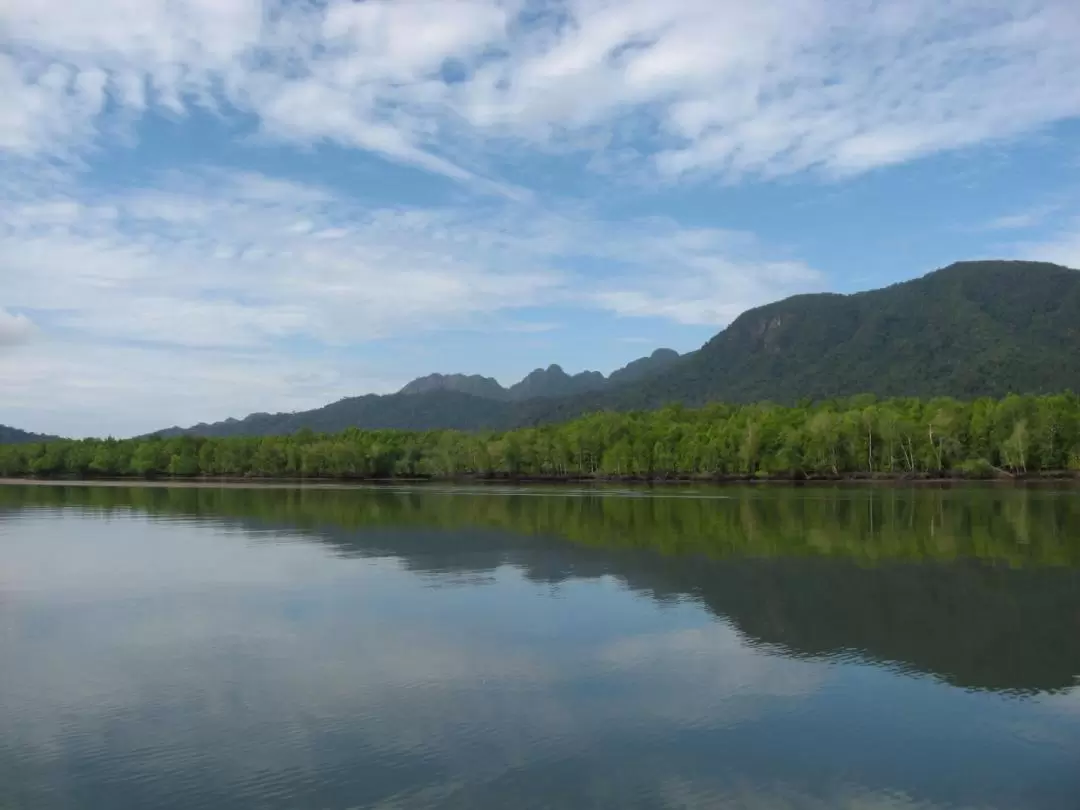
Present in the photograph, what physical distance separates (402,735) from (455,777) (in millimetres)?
1922

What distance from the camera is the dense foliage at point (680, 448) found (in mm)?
103250

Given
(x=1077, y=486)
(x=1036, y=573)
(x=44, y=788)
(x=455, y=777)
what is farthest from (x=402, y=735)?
(x=1077, y=486)

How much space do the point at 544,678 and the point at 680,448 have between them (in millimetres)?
110411

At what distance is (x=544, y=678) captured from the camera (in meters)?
17.1

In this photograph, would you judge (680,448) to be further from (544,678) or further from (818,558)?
(544,678)

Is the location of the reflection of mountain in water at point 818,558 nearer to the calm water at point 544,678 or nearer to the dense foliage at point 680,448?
the calm water at point 544,678

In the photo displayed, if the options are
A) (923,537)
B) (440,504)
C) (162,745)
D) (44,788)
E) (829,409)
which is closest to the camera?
(44,788)

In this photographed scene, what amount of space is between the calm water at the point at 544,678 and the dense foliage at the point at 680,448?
72331 mm

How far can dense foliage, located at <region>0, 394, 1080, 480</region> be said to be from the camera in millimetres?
103250

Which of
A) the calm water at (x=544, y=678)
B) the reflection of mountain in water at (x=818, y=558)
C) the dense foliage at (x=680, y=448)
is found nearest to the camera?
the calm water at (x=544, y=678)

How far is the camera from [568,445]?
136 metres

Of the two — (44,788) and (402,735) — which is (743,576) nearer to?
(402,735)

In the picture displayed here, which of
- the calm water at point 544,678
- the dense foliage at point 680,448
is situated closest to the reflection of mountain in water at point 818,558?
the calm water at point 544,678

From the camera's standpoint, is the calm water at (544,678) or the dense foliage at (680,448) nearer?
the calm water at (544,678)
